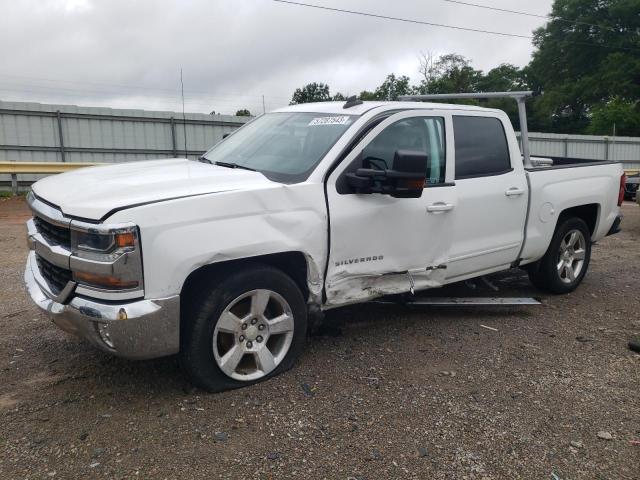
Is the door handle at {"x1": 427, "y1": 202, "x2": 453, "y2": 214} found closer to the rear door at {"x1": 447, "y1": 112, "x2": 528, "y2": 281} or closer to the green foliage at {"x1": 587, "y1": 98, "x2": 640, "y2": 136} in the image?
the rear door at {"x1": 447, "y1": 112, "x2": 528, "y2": 281}

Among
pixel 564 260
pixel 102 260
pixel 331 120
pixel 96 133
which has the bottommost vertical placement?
pixel 564 260

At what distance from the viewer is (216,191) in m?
3.29

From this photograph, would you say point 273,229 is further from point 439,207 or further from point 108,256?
point 439,207

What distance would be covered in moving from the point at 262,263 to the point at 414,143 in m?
1.61

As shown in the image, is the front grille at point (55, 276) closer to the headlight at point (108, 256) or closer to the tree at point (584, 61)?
the headlight at point (108, 256)

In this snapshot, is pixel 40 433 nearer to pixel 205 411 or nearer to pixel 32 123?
pixel 205 411

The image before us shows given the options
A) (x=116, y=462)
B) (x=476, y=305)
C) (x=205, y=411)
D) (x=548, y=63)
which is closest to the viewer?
(x=116, y=462)

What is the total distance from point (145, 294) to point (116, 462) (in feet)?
2.79

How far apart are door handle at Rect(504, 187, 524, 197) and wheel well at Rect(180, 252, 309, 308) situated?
2.12 metres

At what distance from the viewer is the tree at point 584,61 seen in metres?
45.3

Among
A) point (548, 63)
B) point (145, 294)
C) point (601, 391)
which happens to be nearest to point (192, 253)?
point (145, 294)

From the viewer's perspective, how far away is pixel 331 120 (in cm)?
420

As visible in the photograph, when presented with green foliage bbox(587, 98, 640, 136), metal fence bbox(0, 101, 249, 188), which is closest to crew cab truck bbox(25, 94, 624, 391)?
metal fence bbox(0, 101, 249, 188)

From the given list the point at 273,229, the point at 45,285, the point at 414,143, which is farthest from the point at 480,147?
the point at 45,285
